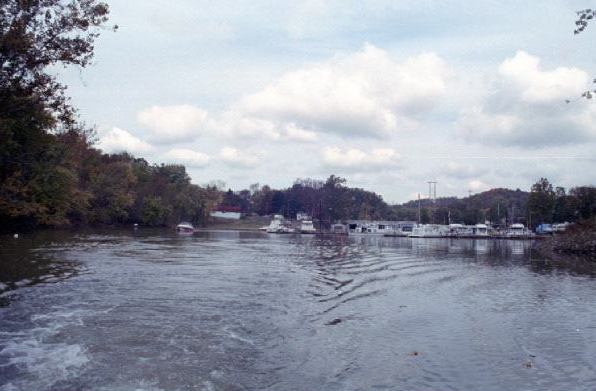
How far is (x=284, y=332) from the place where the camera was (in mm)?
14938

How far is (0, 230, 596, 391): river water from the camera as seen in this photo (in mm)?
10773

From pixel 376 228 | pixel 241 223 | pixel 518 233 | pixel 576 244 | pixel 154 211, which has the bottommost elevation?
pixel 576 244

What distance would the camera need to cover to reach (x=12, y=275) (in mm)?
23688

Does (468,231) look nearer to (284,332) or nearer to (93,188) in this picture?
(93,188)

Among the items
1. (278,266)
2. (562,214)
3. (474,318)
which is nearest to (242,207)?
(562,214)

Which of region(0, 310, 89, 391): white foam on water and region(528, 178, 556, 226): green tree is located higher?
region(528, 178, 556, 226): green tree

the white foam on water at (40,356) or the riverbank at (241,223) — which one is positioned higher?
the riverbank at (241,223)

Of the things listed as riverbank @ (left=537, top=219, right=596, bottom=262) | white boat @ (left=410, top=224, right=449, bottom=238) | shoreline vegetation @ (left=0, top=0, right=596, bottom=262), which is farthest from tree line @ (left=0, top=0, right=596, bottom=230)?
riverbank @ (left=537, top=219, right=596, bottom=262)

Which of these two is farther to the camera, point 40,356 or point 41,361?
point 40,356

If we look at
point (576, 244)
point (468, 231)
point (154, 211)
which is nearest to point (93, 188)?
point (154, 211)

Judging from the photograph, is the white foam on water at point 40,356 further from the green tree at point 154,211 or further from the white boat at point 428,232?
the white boat at point 428,232

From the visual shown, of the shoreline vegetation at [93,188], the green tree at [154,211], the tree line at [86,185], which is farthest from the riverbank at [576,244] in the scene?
the green tree at [154,211]

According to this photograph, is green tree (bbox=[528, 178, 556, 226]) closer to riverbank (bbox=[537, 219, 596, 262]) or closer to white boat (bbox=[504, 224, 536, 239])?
white boat (bbox=[504, 224, 536, 239])

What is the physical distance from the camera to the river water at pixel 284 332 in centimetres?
1077
